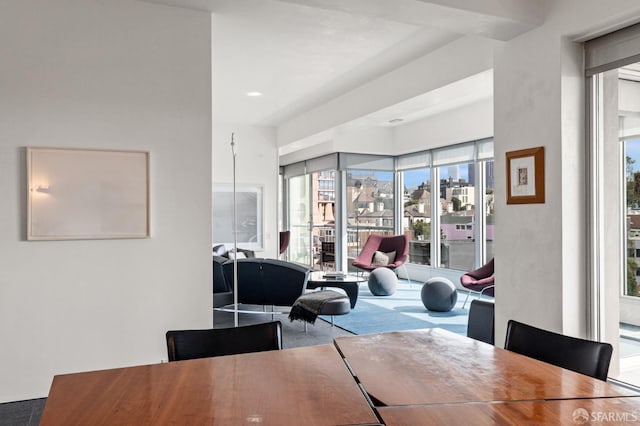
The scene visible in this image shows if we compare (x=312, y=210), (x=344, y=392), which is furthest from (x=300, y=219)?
(x=344, y=392)

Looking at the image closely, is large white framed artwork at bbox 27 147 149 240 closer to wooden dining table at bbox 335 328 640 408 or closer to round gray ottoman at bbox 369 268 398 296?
wooden dining table at bbox 335 328 640 408

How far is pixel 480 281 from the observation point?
19.9ft

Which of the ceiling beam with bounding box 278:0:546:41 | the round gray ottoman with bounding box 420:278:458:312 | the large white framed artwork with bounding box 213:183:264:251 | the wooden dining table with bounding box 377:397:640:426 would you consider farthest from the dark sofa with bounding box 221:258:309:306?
the wooden dining table with bounding box 377:397:640:426

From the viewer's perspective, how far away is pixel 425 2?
2.87 m

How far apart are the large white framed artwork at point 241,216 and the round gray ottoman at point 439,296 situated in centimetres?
346

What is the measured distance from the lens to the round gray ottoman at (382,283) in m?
7.21

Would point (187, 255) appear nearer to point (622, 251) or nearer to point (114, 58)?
point (114, 58)

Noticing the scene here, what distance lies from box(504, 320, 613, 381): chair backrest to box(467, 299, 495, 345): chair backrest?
1673 mm

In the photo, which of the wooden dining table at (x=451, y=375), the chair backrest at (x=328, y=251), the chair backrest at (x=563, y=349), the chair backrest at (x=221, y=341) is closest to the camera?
the wooden dining table at (x=451, y=375)

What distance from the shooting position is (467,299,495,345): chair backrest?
370 centimetres

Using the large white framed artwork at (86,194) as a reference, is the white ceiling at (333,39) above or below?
above

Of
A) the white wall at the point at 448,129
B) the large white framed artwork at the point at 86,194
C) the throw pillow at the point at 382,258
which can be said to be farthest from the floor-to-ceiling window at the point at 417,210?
the large white framed artwork at the point at 86,194

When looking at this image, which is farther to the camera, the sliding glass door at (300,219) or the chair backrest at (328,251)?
the sliding glass door at (300,219)

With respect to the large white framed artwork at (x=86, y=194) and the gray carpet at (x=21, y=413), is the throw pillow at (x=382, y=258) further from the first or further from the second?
the gray carpet at (x=21, y=413)
